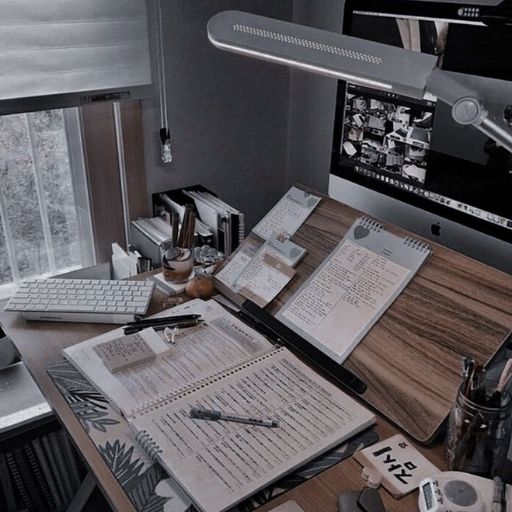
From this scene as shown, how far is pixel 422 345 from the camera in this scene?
0.95 meters

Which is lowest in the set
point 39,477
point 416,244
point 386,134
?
point 39,477

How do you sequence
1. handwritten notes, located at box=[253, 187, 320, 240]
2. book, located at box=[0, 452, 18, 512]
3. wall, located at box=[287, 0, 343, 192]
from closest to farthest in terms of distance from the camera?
handwritten notes, located at box=[253, 187, 320, 240] < book, located at box=[0, 452, 18, 512] < wall, located at box=[287, 0, 343, 192]

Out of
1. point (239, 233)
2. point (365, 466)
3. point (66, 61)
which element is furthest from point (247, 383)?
point (66, 61)

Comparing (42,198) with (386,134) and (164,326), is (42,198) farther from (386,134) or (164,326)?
(386,134)

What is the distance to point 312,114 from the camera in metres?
1.77

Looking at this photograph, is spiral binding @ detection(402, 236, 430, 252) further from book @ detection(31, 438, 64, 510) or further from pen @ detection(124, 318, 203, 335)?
book @ detection(31, 438, 64, 510)

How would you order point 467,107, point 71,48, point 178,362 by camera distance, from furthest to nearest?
point 71,48 → point 178,362 → point 467,107

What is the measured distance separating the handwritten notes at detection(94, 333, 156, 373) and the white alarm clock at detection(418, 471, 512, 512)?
505mm

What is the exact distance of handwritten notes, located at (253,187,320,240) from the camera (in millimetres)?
1232

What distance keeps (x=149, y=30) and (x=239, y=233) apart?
57 cm

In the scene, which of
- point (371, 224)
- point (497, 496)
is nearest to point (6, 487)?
point (371, 224)

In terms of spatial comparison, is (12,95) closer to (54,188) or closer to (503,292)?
(54,188)

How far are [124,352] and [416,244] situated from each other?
1.80 ft

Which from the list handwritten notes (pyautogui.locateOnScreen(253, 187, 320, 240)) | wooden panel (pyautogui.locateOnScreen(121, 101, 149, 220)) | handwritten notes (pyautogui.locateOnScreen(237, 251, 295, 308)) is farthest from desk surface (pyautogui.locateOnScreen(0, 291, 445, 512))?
wooden panel (pyautogui.locateOnScreen(121, 101, 149, 220))
